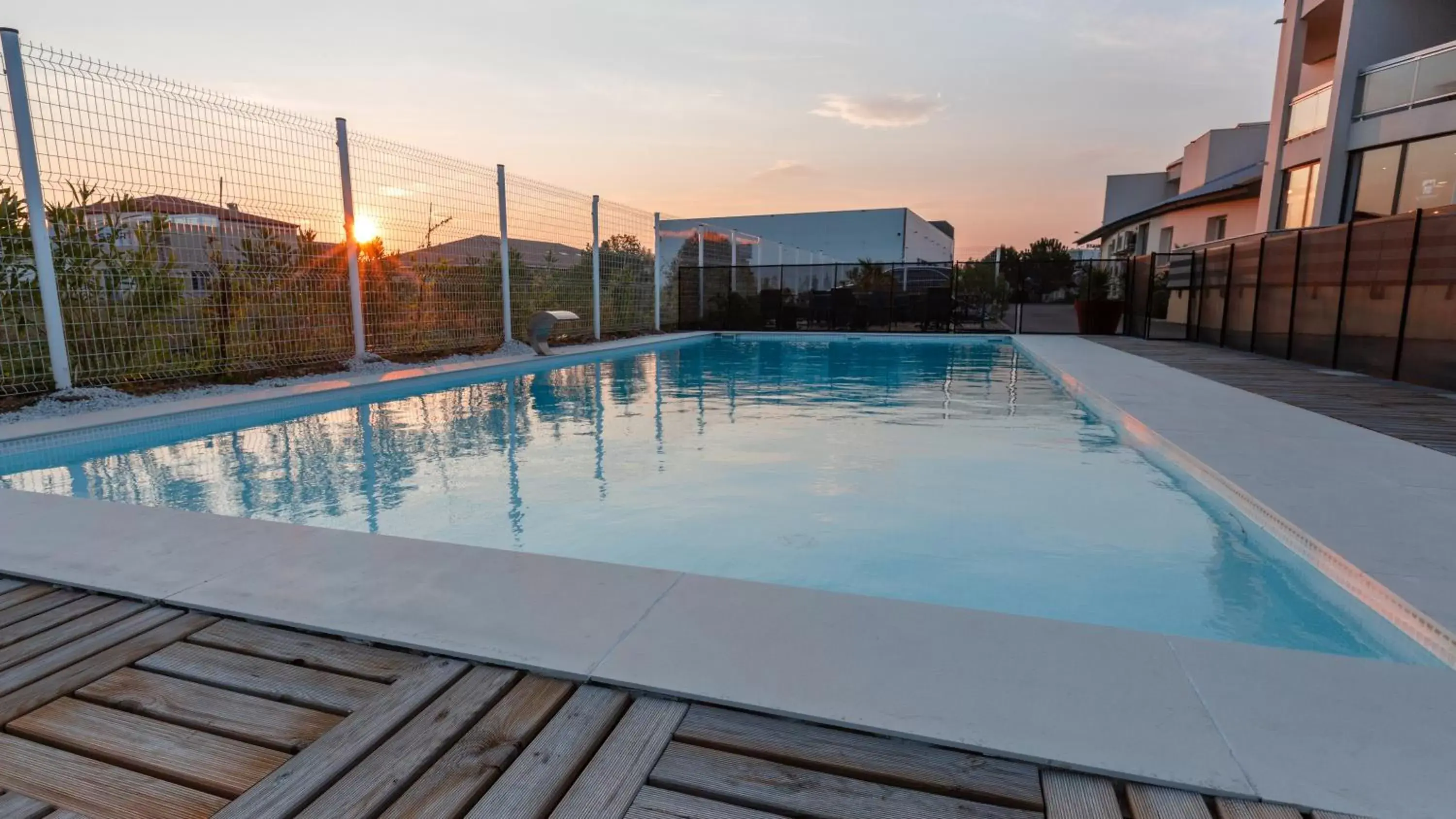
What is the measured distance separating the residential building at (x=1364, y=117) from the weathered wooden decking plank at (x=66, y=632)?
13.4 meters

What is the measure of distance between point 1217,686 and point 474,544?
99.3 inches

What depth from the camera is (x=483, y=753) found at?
1.24m

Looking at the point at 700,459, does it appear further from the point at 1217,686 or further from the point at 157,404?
the point at 157,404

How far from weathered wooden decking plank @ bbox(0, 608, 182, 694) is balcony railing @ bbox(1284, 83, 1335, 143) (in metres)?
14.8

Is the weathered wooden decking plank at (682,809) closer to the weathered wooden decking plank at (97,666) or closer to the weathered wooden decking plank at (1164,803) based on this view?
the weathered wooden decking plank at (1164,803)

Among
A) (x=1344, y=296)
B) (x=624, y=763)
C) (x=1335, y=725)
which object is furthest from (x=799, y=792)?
(x=1344, y=296)

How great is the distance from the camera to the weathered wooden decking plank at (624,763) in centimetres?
111

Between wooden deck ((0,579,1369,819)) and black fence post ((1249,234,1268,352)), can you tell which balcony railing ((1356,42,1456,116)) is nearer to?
black fence post ((1249,234,1268,352))

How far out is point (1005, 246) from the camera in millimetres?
46094

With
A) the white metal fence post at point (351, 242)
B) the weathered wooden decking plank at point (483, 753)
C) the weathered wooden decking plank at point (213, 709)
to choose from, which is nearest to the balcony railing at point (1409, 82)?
the weathered wooden decking plank at point (483, 753)

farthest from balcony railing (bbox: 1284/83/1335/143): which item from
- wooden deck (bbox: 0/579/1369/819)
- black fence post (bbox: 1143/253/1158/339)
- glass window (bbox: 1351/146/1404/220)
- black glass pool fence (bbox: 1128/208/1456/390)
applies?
wooden deck (bbox: 0/579/1369/819)

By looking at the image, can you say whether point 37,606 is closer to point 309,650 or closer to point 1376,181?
point 309,650

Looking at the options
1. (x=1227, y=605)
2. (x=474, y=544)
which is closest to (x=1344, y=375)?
(x=1227, y=605)

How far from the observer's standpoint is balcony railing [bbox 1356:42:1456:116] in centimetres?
898
